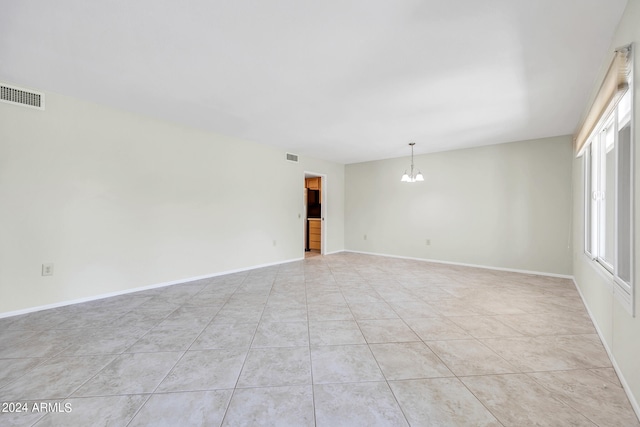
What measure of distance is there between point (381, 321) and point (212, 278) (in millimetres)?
2817

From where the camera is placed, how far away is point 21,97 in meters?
2.74

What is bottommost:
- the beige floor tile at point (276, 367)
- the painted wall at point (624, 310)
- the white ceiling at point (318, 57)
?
the beige floor tile at point (276, 367)

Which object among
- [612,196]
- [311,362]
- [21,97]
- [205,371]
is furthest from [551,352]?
[21,97]

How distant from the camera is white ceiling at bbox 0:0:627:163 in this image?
5.62 ft

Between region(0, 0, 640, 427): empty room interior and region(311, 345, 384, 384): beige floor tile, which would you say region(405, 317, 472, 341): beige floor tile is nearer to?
region(0, 0, 640, 427): empty room interior

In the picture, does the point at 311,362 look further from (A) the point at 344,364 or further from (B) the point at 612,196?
(B) the point at 612,196

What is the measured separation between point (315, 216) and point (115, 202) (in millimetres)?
4968

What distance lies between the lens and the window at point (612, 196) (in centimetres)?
176

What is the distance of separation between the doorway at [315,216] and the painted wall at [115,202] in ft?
6.06

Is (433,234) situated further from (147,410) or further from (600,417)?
(147,410)

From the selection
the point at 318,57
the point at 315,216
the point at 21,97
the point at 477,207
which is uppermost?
the point at 318,57

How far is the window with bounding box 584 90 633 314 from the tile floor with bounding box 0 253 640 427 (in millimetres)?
659

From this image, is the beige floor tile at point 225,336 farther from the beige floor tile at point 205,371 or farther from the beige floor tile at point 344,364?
the beige floor tile at point 344,364

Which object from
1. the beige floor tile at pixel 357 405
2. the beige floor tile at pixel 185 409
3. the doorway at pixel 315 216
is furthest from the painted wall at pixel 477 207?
the beige floor tile at pixel 185 409
